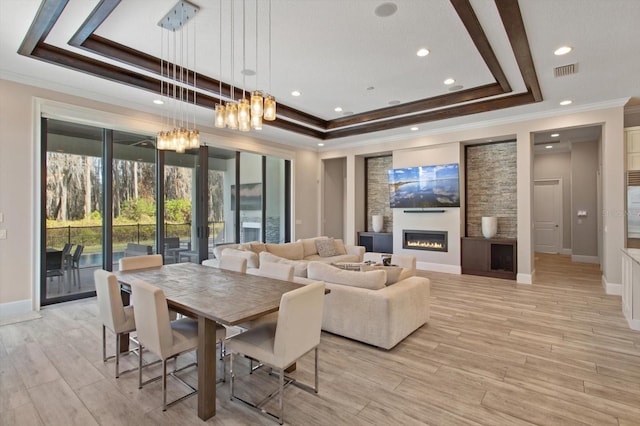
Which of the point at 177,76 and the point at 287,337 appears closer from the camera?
the point at 287,337

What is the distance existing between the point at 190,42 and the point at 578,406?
4.91 metres

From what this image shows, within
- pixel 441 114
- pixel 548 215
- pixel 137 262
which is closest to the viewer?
pixel 137 262

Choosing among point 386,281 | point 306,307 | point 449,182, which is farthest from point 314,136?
point 306,307

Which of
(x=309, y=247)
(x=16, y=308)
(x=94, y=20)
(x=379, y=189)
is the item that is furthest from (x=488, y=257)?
(x=16, y=308)

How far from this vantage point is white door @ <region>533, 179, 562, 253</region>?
31.1ft

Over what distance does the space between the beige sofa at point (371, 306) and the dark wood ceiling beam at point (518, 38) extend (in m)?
2.72

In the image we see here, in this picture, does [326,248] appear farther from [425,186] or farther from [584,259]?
[584,259]

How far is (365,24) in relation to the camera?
3.29 m

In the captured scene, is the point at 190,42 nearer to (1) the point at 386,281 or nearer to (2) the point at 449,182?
(1) the point at 386,281

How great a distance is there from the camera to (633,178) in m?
5.31

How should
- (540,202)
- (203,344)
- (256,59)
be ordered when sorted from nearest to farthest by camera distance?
1. (203,344)
2. (256,59)
3. (540,202)

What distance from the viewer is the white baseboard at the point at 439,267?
7.10 m

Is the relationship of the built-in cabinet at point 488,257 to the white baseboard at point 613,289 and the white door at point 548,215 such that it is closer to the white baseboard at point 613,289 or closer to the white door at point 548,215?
the white baseboard at point 613,289

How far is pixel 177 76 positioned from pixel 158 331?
3693mm
